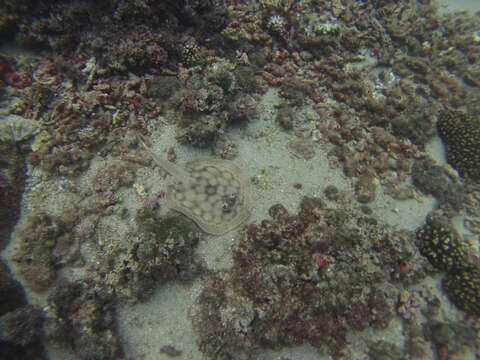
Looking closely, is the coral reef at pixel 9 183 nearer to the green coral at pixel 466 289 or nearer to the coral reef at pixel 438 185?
the green coral at pixel 466 289

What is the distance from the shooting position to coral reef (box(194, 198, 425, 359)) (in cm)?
668

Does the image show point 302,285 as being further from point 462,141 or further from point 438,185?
point 462,141

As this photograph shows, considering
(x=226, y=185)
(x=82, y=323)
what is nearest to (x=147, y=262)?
(x=82, y=323)

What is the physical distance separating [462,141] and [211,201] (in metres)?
9.88

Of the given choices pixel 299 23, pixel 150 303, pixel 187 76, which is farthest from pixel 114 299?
pixel 299 23

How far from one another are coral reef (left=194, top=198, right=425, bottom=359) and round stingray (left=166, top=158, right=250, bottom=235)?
0.69 metres

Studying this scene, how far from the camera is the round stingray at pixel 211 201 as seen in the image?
25.2ft

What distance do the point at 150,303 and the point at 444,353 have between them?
8027 millimetres

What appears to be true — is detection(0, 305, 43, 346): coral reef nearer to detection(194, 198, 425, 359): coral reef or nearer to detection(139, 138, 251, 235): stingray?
detection(194, 198, 425, 359): coral reef

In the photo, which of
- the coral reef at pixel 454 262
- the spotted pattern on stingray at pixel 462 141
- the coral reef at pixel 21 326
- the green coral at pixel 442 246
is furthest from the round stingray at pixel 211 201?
the spotted pattern on stingray at pixel 462 141

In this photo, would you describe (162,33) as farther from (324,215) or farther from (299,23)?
(324,215)

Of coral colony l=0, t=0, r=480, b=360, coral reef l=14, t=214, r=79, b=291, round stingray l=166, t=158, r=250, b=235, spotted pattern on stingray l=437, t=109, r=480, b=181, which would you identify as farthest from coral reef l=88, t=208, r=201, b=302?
spotted pattern on stingray l=437, t=109, r=480, b=181

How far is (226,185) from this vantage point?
8062 millimetres

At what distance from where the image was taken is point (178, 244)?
7.15 metres
